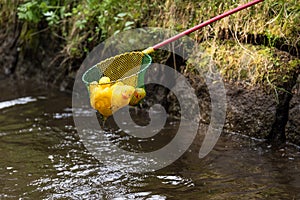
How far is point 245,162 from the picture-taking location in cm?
408

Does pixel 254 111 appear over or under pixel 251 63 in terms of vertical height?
under

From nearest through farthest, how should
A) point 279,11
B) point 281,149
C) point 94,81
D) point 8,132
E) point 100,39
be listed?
point 94,81
point 281,149
point 279,11
point 8,132
point 100,39

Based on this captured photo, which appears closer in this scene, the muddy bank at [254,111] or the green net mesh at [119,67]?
the green net mesh at [119,67]

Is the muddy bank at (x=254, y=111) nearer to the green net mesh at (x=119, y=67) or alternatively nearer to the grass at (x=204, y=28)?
the grass at (x=204, y=28)

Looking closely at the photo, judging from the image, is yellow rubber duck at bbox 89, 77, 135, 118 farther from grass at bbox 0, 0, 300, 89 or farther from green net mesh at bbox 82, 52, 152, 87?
grass at bbox 0, 0, 300, 89

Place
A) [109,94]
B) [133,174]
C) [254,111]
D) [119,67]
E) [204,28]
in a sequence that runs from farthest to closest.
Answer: [204,28], [254,111], [119,67], [133,174], [109,94]

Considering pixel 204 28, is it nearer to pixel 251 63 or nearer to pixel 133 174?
pixel 251 63

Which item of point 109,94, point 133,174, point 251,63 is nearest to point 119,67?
point 109,94

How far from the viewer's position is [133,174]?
12.7ft

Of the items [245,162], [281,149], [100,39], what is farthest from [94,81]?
[100,39]

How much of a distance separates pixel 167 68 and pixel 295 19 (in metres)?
1.45

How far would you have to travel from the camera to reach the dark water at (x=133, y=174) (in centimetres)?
351

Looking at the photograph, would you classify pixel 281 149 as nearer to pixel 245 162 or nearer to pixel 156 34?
pixel 245 162

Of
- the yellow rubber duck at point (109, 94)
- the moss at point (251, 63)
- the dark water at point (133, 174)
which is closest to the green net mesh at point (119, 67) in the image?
the yellow rubber duck at point (109, 94)
